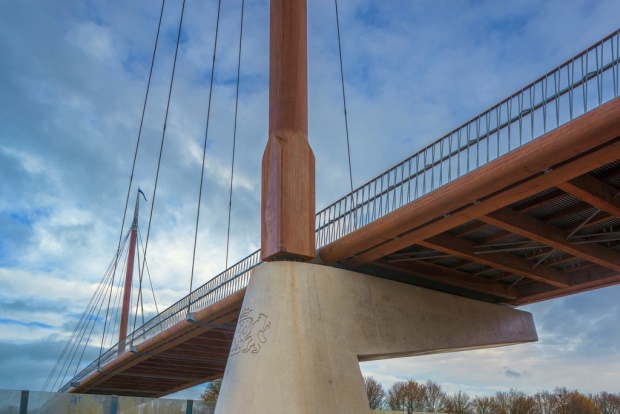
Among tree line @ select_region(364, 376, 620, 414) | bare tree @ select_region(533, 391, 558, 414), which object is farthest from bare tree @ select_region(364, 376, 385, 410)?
bare tree @ select_region(533, 391, 558, 414)

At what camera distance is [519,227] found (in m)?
15.5

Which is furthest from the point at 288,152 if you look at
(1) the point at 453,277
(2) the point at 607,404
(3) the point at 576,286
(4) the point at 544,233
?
(2) the point at 607,404

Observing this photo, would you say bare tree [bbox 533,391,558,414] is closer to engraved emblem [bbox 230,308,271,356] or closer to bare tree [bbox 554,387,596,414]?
bare tree [bbox 554,387,596,414]

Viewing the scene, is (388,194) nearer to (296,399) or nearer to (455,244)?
(455,244)

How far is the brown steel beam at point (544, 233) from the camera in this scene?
15.2m

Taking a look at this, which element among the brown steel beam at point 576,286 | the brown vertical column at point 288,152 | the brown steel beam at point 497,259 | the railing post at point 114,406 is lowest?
the railing post at point 114,406

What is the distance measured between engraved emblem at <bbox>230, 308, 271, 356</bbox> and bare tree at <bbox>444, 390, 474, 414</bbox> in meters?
59.0

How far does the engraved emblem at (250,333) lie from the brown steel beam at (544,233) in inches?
235

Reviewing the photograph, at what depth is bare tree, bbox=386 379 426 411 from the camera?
7156 centimetres

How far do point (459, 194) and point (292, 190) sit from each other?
4.69 meters

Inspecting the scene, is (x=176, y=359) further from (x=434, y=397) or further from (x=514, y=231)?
(x=434, y=397)

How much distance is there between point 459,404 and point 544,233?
200ft

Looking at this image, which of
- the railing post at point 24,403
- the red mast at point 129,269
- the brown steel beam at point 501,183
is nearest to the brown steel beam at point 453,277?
the brown steel beam at point 501,183

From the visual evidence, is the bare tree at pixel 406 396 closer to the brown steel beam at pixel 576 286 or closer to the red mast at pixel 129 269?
the red mast at pixel 129 269
